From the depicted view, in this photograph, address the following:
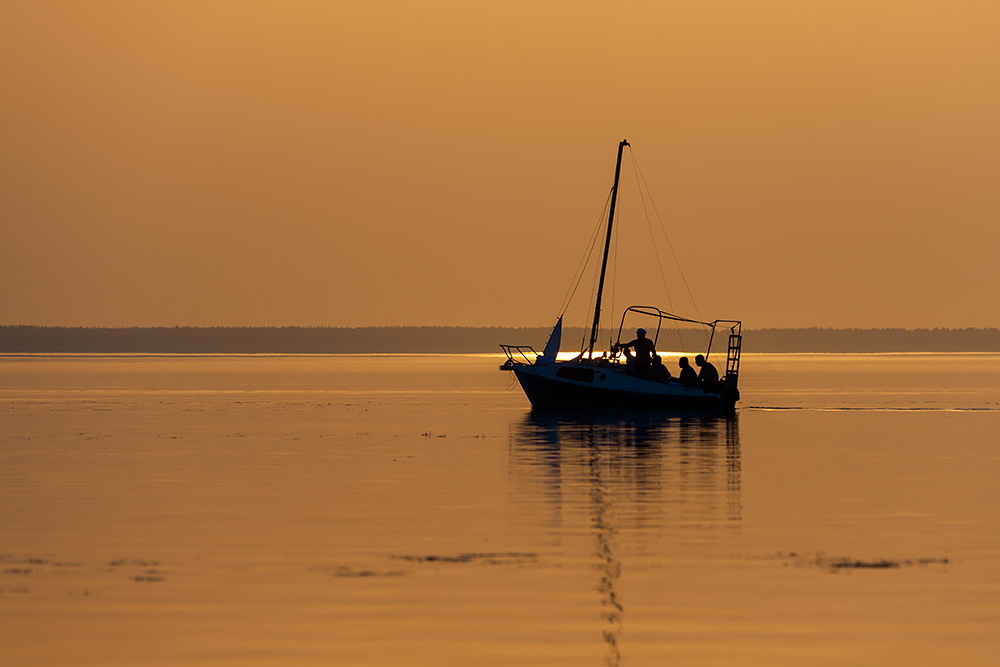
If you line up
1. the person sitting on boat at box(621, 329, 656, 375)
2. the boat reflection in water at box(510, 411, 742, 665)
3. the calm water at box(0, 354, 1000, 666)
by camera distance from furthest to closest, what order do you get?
the person sitting on boat at box(621, 329, 656, 375) < the boat reflection in water at box(510, 411, 742, 665) < the calm water at box(0, 354, 1000, 666)

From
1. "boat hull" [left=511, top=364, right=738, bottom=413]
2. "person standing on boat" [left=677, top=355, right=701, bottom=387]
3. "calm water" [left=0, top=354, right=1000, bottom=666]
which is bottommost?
"calm water" [left=0, top=354, right=1000, bottom=666]

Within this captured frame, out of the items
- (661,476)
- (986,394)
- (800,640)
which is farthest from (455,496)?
A: (986,394)

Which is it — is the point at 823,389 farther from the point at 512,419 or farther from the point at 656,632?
the point at 656,632

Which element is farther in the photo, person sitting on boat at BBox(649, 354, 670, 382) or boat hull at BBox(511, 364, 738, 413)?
person sitting on boat at BBox(649, 354, 670, 382)

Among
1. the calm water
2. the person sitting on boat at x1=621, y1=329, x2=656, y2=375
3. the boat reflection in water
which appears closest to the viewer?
the calm water

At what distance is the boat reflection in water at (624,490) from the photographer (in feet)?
93.2

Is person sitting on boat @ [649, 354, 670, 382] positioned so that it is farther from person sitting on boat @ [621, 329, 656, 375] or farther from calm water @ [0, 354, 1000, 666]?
calm water @ [0, 354, 1000, 666]

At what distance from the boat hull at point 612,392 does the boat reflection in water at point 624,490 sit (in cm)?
726

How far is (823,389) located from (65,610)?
4957 inches

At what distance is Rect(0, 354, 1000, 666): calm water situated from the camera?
66.6ft

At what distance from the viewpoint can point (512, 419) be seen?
82.7 metres

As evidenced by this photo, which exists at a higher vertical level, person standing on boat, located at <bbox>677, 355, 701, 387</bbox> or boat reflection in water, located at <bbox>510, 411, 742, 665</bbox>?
person standing on boat, located at <bbox>677, 355, 701, 387</bbox>

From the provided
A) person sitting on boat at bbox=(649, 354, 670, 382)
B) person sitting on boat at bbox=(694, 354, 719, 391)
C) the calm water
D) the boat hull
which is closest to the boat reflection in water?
the calm water

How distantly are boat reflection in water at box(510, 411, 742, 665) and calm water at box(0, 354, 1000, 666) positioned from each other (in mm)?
135
